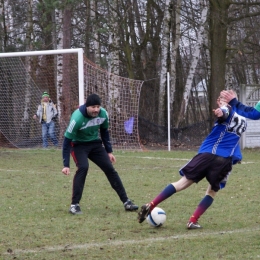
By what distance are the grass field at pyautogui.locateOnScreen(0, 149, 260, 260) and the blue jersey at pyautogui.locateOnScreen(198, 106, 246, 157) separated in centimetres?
91

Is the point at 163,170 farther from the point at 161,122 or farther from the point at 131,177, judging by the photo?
the point at 161,122

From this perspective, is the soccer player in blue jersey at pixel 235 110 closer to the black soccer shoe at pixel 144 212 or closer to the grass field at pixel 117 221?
the grass field at pixel 117 221

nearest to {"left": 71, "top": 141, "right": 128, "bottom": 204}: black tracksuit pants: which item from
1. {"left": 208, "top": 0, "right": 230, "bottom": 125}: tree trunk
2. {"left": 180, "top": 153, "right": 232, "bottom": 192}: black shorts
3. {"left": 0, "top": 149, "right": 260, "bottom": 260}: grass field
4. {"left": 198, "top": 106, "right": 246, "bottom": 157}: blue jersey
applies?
{"left": 0, "top": 149, "right": 260, "bottom": 260}: grass field

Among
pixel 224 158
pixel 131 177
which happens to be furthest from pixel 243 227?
pixel 131 177

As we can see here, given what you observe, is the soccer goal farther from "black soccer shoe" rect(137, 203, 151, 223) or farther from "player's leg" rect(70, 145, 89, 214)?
"black soccer shoe" rect(137, 203, 151, 223)

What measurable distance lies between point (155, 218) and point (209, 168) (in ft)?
2.80

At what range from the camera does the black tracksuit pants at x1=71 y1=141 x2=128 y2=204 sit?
338 inches

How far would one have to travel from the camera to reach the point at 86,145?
8695 mm

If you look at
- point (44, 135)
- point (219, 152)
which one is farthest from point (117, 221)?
point (44, 135)

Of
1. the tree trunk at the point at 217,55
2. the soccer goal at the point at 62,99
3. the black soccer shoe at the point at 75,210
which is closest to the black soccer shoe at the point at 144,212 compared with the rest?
the black soccer shoe at the point at 75,210

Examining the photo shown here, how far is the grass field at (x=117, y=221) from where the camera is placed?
6.22 meters

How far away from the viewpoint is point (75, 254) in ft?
20.0

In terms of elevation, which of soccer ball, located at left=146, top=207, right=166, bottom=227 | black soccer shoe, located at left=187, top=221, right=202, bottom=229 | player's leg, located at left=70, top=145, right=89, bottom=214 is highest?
player's leg, located at left=70, top=145, right=89, bottom=214

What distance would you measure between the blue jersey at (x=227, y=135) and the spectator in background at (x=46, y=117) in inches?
468
